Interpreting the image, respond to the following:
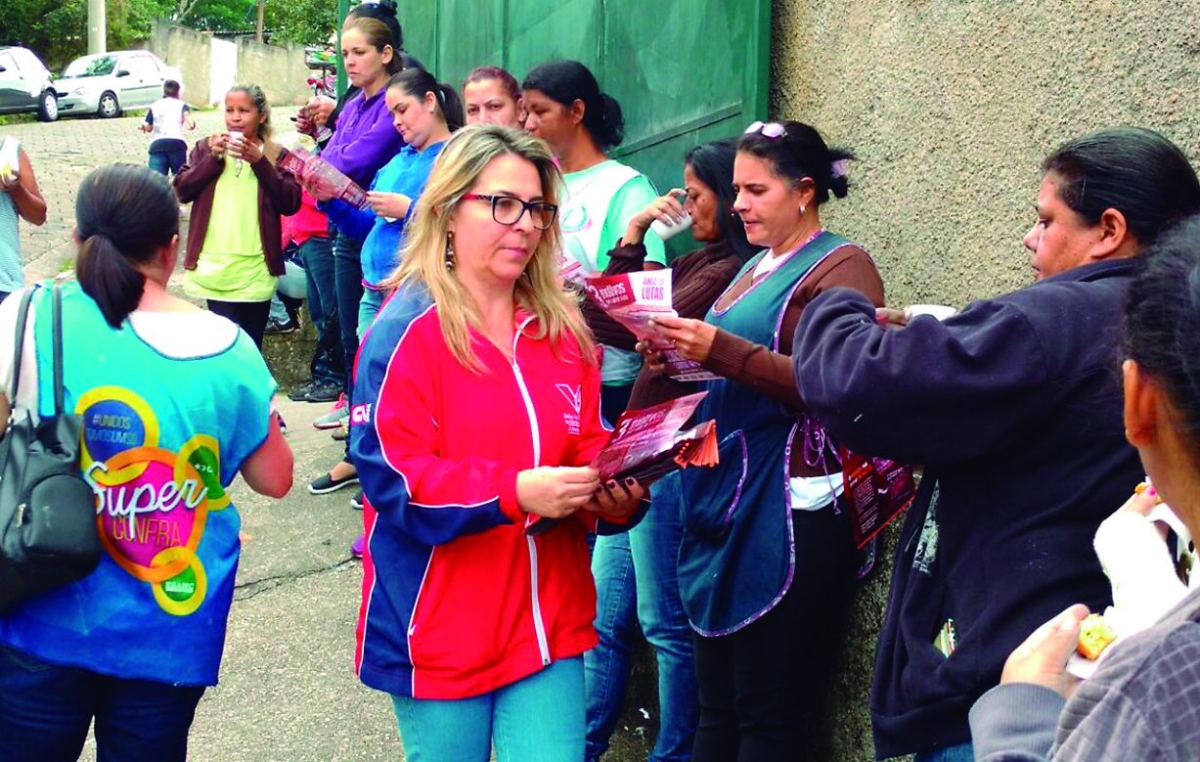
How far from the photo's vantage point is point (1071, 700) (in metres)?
1.35

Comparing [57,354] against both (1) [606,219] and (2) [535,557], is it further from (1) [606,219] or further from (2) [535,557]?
(1) [606,219]

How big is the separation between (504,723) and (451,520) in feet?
1.68

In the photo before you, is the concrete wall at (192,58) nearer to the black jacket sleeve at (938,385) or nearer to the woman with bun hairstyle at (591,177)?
the woman with bun hairstyle at (591,177)

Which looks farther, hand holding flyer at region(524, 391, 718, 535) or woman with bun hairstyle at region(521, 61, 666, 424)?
woman with bun hairstyle at region(521, 61, 666, 424)

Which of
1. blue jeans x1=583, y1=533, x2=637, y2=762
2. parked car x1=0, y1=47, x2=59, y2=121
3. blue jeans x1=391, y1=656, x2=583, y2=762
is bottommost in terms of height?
parked car x1=0, y1=47, x2=59, y2=121

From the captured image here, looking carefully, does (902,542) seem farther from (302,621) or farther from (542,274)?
(302,621)

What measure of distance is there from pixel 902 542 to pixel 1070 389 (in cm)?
50

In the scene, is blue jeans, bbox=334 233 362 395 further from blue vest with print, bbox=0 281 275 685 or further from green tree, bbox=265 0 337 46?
green tree, bbox=265 0 337 46

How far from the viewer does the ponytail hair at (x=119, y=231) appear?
9.84 ft

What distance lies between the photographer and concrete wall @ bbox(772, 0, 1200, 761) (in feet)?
10.2

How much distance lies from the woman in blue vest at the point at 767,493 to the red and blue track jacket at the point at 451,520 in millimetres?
464

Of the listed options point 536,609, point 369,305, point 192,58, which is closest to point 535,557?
point 536,609

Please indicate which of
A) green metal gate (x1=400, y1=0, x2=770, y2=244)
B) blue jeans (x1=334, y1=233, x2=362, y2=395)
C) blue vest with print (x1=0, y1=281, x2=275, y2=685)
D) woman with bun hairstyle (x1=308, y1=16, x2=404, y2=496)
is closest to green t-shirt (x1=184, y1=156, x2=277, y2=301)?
woman with bun hairstyle (x1=308, y1=16, x2=404, y2=496)

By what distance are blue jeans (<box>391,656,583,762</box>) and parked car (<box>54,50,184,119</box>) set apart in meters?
30.4
